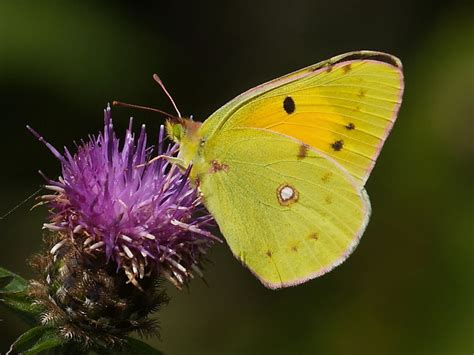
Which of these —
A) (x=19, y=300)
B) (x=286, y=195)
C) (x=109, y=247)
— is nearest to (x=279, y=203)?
(x=286, y=195)

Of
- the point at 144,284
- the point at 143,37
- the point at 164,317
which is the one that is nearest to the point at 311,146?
the point at 144,284

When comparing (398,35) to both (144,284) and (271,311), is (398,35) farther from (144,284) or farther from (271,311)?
(144,284)

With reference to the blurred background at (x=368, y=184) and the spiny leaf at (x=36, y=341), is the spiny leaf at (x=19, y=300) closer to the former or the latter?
the spiny leaf at (x=36, y=341)

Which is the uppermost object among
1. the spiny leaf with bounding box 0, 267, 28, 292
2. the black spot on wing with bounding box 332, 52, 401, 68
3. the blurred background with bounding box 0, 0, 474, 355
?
the black spot on wing with bounding box 332, 52, 401, 68

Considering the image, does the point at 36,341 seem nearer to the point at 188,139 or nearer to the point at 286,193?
the point at 188,139

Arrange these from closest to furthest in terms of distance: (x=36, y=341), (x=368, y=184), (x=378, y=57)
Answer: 1. (x=36, y=341)
2. (x=378, y=57)
3. (x=368, y=184)

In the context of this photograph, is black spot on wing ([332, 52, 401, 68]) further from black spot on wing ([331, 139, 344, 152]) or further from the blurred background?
the blurred background

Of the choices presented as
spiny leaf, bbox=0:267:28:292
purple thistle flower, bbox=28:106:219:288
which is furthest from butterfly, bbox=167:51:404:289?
spiny leaf, bbox=0:267:28:292
